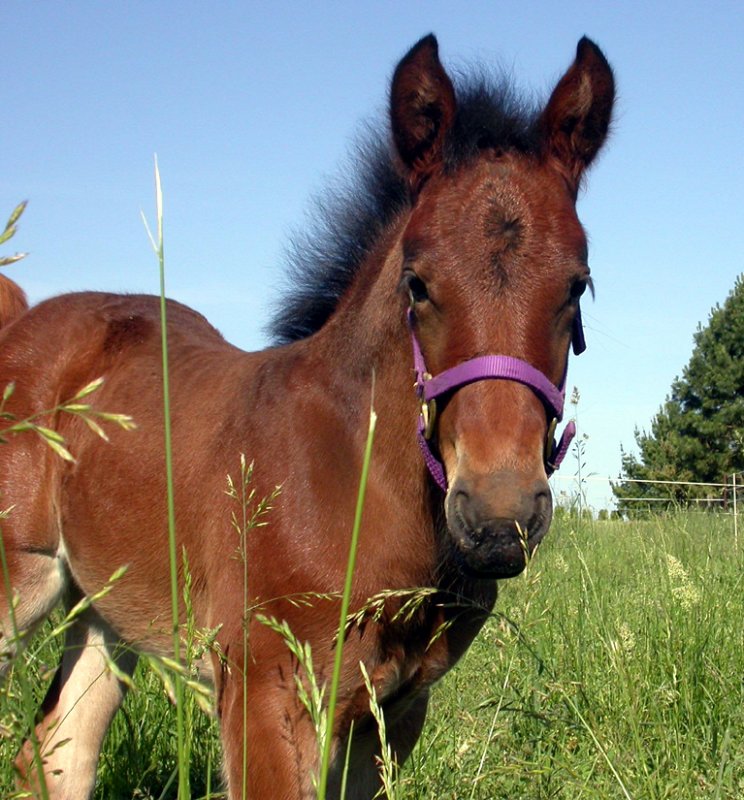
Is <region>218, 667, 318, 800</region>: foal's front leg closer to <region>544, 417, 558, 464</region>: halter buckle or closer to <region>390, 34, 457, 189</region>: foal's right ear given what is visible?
<region>544, 417, 558, 464</region>: halter buckle

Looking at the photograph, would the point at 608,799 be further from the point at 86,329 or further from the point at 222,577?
the point at 86,329

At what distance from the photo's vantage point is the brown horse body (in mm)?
2393

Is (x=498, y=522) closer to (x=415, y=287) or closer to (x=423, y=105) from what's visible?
(x=415, y=287)

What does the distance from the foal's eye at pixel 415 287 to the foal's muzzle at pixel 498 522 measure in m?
0.62

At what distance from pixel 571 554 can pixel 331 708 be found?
18.4 feet

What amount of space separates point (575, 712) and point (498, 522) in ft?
1.87

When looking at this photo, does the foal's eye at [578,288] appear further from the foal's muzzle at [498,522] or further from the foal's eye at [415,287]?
the foal's muzzle at [498,522]

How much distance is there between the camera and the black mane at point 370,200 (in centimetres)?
284

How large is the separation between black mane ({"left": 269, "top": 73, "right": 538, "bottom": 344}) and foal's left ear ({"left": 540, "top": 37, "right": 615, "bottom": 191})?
71 millimetres

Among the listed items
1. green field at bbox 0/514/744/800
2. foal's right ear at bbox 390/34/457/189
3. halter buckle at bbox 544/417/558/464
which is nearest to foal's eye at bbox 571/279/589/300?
halter buckle at bbox 544/417/558/464

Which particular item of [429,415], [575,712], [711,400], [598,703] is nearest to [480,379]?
[429,415]

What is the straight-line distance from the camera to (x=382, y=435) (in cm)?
289

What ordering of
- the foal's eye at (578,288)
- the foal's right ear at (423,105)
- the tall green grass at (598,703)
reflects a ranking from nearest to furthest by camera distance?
the tall green grass at (598,703)
the foal's eye at (578,288)
the foal's right ear at (423,105)

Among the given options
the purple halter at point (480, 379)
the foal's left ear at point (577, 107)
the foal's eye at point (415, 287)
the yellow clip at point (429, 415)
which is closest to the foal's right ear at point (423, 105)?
the foal's left ear at point (577, 107)
